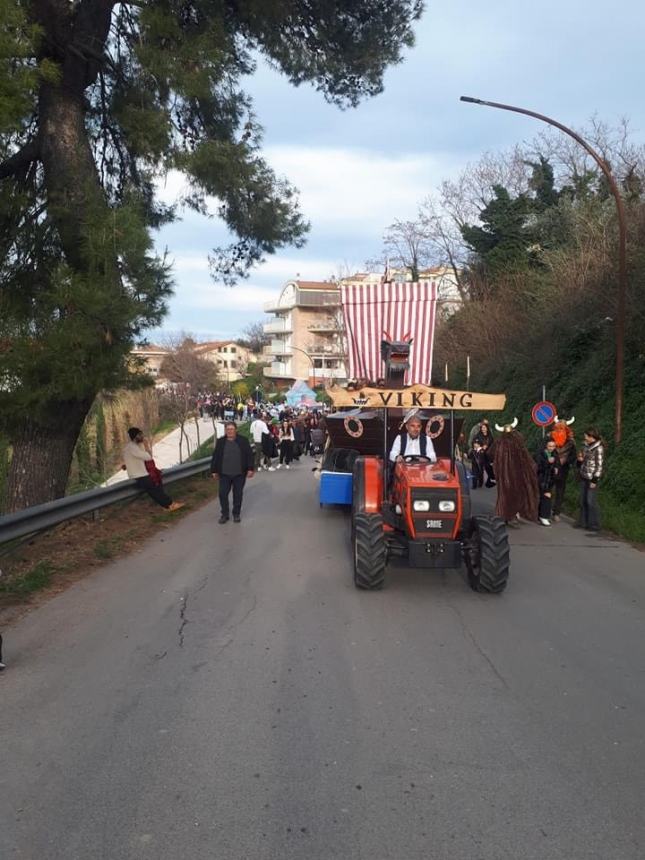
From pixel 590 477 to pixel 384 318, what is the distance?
7.57 metres

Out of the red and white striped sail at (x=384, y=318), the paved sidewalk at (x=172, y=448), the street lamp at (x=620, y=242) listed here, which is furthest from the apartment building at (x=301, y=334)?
the street lamp at (x=620, y=242)

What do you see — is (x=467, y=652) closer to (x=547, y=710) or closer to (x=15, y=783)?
(x=547, y=710)

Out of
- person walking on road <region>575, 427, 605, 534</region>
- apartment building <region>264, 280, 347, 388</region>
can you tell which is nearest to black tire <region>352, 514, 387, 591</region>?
person walking on road <region>575, 427, 605, 534</region>

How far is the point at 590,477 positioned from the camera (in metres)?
11.8

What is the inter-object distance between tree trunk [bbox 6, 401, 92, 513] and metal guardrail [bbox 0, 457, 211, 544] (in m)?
0.54

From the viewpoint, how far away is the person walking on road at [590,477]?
11766mm

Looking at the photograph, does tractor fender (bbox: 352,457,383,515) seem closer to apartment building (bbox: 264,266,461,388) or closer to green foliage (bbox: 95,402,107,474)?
green foliage (bbox: 95,402,107,474)

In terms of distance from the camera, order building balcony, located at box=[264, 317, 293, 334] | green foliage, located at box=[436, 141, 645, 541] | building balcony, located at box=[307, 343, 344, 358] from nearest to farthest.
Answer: green foliage, located at box=[436, 141, 645, 541], building balcony, located at box=[307, 343, 344, 358], building balcony, located at box=[264, 317, 293, 334]

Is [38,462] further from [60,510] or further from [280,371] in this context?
[280,371]

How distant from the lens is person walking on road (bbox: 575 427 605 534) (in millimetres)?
11766

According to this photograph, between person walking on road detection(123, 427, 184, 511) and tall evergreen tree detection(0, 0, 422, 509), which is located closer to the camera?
tall evergreen tree detection(0, 0, 422, 509)

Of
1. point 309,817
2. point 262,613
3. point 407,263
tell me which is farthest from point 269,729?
point 407,263

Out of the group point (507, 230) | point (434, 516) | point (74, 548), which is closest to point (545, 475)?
point (434, 516)

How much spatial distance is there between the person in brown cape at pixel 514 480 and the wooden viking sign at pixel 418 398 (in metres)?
3.97
